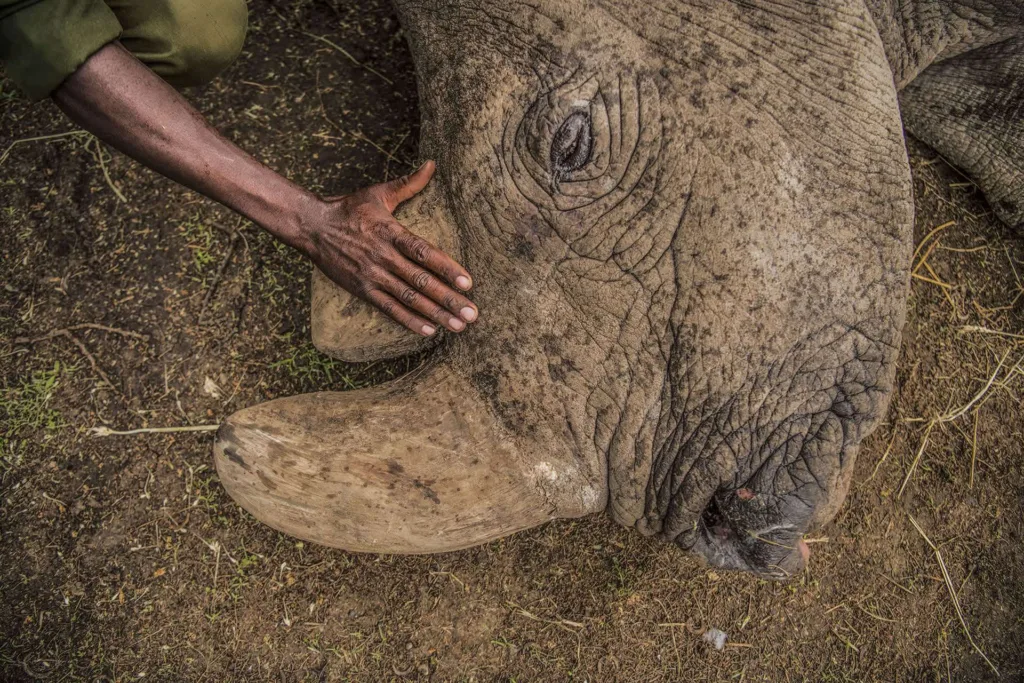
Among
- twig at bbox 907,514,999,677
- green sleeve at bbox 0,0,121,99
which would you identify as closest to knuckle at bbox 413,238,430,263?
green sleeve at bbox 0,0,121,99

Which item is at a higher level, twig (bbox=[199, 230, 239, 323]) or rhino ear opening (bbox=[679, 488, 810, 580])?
rhino ear opening (bbox=[679, 488, 810, 580])

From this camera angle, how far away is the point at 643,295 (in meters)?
2.38

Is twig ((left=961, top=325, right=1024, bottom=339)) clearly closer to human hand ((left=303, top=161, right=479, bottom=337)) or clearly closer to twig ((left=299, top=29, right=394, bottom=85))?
human hand ((left=303, top=161, right=479, bottom=337))

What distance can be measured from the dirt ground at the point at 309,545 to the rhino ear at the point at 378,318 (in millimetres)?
689

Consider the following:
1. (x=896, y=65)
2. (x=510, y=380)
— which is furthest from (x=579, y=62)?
(x=896, y=65)

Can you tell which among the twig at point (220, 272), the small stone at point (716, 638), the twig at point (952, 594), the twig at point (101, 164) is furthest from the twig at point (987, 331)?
the twig at point (101, 164)

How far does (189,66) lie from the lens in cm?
301

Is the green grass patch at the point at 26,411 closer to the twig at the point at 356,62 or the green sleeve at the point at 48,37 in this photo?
the green sleeve at the point at 48,37

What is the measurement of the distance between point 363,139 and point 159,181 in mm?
936

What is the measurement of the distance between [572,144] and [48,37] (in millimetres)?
1622

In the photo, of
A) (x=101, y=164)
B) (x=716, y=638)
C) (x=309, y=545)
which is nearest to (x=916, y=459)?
(x=716, y=638)

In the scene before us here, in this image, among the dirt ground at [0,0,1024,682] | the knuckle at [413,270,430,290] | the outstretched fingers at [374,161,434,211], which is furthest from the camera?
the dirt ground at [0,0,1024,682]

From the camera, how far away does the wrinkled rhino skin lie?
2.29m

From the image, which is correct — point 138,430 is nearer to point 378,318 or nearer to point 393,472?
point 378,318
